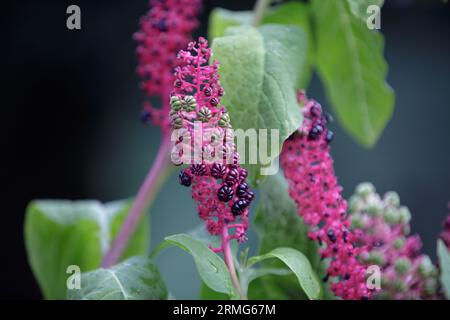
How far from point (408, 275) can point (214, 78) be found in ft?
1.04

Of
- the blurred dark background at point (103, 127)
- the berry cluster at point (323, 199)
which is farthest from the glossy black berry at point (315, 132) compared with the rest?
the blurred dark background at point (103, 127)

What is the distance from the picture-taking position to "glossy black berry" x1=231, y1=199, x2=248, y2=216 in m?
0.64

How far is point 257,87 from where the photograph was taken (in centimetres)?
72

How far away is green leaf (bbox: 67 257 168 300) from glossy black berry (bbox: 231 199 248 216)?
13cm

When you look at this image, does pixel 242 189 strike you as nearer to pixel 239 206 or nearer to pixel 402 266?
pixel 239 206

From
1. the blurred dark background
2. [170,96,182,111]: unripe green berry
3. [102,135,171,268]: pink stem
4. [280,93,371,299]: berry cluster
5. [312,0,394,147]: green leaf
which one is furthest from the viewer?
the blurred dark background

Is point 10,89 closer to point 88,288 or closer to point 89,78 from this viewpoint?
point 89,78

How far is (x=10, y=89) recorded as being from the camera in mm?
2025

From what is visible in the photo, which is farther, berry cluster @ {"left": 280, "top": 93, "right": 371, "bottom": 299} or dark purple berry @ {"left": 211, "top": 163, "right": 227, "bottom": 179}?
berry cluster @ {"left": 280, "top": 93, "right": 371, "bottom": 299}

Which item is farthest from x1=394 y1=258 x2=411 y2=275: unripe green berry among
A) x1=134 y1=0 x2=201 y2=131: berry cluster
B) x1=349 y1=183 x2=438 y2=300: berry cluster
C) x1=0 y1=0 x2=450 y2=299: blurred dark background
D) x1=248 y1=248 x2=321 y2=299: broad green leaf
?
x1=0 y1=0 x2=450 y2=299: blurred dark background

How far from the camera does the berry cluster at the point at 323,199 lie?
718mm

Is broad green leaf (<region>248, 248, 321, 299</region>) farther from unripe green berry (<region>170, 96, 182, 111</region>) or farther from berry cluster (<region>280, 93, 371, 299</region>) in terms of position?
unripe green berry (<region>170, 96, 182, 111</region>)

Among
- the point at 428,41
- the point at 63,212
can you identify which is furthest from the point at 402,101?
the point at 63,212

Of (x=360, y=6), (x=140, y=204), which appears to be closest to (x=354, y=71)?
(x=360, y=6)
